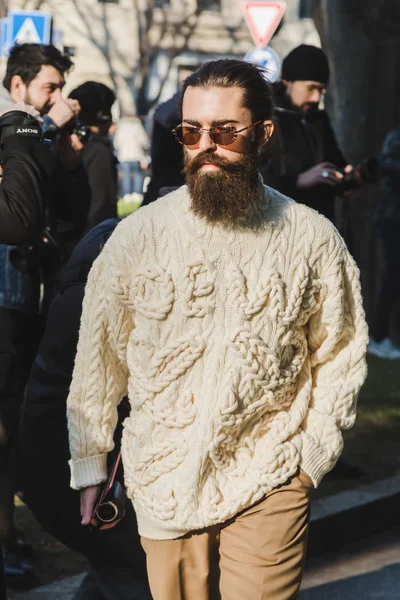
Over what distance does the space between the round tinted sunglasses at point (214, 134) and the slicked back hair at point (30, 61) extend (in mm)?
2085

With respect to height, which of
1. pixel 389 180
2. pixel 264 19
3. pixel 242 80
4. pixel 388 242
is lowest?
pixel 388 242

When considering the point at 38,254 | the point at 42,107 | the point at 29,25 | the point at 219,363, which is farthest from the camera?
the point at 29,25

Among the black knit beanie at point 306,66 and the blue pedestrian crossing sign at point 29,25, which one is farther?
the blue pedestrian crossing sign at point 29,25

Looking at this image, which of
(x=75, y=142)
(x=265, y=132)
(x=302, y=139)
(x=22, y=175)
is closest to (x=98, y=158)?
(x=302, y=139)

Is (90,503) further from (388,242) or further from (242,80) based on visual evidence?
(388,242)

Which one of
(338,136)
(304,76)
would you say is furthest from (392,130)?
(304,76)

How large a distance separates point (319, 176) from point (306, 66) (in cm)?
57

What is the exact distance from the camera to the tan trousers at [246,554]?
340 centimetres

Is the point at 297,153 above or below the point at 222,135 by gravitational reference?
below

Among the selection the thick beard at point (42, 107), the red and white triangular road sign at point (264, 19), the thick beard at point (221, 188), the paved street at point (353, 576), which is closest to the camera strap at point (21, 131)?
the thick beard at point (42, 107)

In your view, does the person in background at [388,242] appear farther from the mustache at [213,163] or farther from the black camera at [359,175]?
the mustache at [213,163]

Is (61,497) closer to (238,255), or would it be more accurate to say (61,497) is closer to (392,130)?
(238,255)

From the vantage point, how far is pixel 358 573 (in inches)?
224

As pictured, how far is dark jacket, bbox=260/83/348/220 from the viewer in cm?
636
